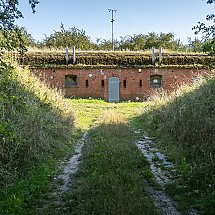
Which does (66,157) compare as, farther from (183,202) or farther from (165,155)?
(183,202)

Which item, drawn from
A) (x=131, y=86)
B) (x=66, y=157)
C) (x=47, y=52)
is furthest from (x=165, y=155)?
(x=47, y=52)

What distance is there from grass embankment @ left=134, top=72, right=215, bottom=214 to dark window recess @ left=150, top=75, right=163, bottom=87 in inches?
545

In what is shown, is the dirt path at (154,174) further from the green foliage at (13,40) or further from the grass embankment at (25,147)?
the green foliage at (13,40)

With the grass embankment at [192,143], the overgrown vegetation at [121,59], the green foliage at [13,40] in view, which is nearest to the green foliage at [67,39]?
the overgrown vegetation at [121,59]

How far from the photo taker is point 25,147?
27.1 feet

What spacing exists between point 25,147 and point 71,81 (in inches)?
806

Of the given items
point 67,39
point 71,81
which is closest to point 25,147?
point 71,81

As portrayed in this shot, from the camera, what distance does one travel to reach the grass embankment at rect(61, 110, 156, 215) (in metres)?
5.31

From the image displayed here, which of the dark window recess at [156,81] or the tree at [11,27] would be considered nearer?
the tree at [11,27]

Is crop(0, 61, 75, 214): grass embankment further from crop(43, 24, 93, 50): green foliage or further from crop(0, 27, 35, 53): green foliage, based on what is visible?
crop(43, 24, 93, 50): green foliage

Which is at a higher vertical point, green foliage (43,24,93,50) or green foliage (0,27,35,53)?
green foliage (43,24,93,50)

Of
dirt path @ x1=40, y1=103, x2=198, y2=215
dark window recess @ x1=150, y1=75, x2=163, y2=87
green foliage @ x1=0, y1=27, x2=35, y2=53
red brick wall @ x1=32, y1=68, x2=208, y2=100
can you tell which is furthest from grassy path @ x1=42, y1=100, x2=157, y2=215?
dark window recess @ x1=150, y1=75, x2=163, y2=87

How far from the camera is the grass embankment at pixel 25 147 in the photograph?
6094 millimetres

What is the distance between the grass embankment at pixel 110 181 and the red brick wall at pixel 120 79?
1737cm
